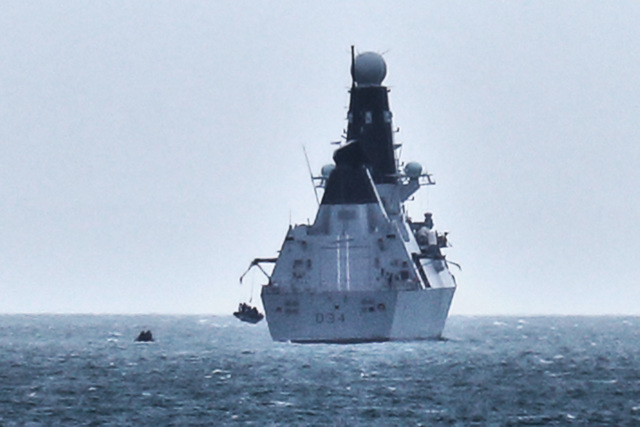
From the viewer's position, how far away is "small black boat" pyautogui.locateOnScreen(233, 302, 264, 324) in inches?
5036

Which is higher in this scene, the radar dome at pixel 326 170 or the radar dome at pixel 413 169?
the radar dome at pixel 413 169

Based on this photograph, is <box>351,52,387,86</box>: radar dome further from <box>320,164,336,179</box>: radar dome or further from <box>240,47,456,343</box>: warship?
<box>320,164,336,179</box>: radar dome

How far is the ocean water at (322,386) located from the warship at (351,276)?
1.52 meters

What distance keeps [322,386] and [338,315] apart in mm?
26438

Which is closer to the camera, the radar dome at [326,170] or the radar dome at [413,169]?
the radar dome at [326,170]

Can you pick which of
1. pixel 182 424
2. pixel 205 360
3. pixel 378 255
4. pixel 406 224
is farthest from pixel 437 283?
pixel 182 424

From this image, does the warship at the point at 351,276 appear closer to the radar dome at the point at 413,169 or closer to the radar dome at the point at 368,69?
the radar dome at the point at 368,69

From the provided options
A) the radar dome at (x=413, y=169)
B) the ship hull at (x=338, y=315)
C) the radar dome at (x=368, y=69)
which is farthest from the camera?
the radar dome at (x=413, y=169)

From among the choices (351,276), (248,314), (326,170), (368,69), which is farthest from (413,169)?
(351,276)

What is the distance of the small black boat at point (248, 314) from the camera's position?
128 metres

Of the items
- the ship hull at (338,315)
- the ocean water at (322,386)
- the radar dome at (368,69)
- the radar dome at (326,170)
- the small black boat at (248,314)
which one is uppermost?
the radar dome at (368,69)

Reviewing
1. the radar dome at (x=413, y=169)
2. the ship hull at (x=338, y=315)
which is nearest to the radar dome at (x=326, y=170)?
the radar dome at (x=413, y=169)

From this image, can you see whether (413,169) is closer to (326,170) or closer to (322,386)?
(326,170)

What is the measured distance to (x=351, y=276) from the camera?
9988 cm
